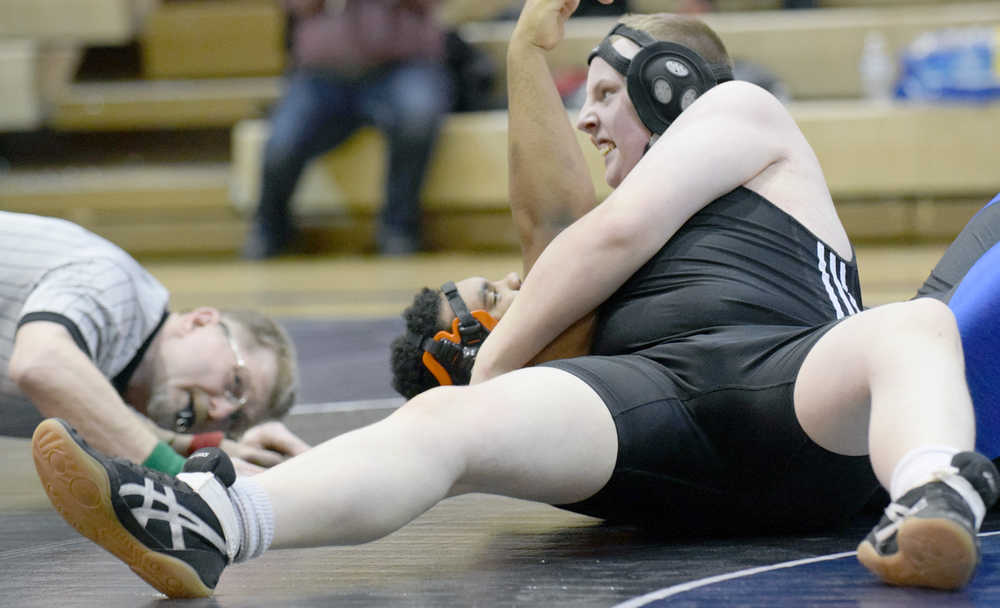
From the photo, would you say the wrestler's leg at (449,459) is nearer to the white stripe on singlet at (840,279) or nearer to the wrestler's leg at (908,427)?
the wrestler's leg at (908,427)

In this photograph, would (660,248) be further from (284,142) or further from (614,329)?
(284,142)

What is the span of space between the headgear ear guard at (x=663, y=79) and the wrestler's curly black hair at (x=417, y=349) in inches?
19.5

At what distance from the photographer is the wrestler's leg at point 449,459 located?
1.77 m

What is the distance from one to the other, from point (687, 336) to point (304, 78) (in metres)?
5.45

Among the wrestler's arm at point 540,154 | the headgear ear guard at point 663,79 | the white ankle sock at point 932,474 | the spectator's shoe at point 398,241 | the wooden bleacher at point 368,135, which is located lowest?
the spectator's shoe at point 398,241

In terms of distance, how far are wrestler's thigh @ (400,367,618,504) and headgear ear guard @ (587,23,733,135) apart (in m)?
0.58

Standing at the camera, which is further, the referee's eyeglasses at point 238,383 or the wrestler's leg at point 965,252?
Result: the referee's eyeglasses at point 238,383

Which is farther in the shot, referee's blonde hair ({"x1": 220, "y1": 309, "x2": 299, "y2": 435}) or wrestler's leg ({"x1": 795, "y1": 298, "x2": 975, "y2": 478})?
referee's blonde hair ({"x1": 220, "y1": 309, "x2": 299, "y2": 435})

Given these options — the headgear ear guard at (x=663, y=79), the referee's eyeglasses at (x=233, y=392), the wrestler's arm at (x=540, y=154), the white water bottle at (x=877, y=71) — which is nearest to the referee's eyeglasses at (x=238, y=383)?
the referee's eyeglasses at (x=233, y=392)

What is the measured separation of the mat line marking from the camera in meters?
1.74

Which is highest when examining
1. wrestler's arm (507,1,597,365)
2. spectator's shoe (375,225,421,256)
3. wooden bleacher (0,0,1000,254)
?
wrestler's arm (507,1,597,365)

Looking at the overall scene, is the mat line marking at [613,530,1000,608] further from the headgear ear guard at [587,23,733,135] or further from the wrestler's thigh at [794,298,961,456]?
the headgear ear guard at [587,23,733,135]

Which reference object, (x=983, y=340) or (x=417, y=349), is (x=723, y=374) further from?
(x=417, y=349)

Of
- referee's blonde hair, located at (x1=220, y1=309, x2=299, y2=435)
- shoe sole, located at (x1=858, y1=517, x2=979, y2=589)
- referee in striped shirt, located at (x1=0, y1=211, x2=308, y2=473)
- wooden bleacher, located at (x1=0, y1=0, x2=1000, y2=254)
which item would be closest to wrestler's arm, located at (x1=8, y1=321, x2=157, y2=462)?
referee in striped shirt, located at (x1=0, y1=211, x2=308, y2=473)
